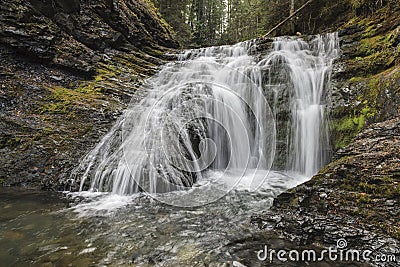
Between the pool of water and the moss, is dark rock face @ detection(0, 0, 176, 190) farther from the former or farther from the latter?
A: the moss

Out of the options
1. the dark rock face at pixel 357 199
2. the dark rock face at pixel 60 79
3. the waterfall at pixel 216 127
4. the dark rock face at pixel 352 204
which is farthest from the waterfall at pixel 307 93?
the dark rock face at pixel 60 79

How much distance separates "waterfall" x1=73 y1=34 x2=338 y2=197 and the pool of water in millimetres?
608

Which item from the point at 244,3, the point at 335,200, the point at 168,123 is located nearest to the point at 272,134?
the point at 168,123

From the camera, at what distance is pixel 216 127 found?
22.4 feet

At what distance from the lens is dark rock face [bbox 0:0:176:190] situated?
5.02 meters

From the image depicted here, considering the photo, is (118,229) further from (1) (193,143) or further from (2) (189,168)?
(1) (193,143)

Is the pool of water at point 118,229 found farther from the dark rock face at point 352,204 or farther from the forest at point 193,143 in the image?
the dark rock face at point 352,204

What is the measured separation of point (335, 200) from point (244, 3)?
97.4ft

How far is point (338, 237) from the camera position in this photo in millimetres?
2562

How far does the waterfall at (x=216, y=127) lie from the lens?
4945 mm

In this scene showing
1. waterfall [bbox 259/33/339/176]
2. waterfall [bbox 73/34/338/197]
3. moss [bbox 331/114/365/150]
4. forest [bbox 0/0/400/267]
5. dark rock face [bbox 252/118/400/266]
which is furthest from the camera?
waterfall [bbox 259/33/339/176]

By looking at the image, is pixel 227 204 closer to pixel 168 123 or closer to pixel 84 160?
pixel 168 123

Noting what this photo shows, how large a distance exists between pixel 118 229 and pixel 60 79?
18.9 feet

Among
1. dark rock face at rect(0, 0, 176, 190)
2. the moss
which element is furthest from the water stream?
dark rock face at rect(0, 0, 176, 190)
